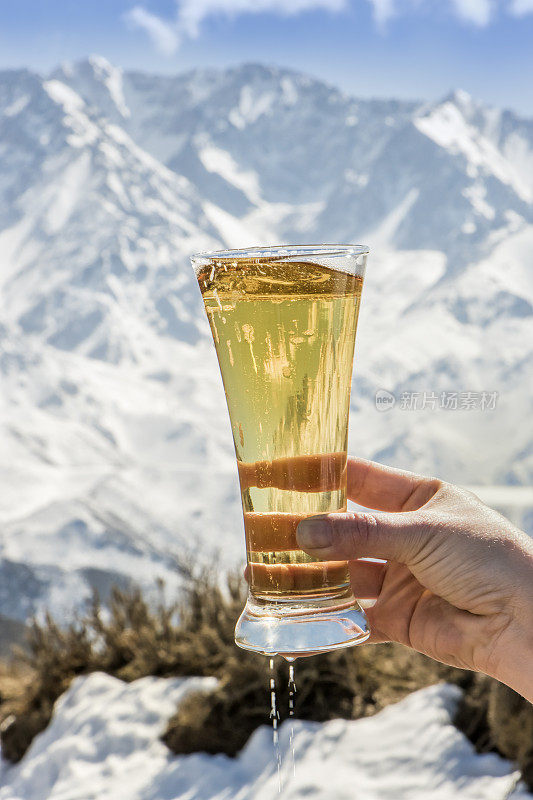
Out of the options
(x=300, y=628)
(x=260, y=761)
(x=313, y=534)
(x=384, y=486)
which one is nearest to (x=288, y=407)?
(x=313, y=534)

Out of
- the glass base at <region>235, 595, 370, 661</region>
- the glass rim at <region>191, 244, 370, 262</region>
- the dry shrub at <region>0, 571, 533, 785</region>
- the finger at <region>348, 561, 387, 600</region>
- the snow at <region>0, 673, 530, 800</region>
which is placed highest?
the glass rim at <region>191, 244, 370, 262</region>

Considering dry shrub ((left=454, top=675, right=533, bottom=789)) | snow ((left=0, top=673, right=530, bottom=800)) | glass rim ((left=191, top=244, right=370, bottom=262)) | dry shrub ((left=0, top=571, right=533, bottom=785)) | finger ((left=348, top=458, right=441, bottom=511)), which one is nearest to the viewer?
glass rim ((left=191, top=244, right=370, bottom=262))

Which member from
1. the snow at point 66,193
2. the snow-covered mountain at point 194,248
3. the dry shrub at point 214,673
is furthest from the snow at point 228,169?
the dry shrub at point 214,673

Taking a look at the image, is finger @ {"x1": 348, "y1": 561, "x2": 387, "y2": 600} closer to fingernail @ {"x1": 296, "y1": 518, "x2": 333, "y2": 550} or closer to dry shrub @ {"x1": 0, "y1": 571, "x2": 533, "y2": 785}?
fingernail @ {"x1": 296, "y1": 518, "x2": 333, "y2": 550}

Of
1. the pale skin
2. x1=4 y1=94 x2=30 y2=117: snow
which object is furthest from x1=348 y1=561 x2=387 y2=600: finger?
x1=4 y1=94 x2=30 y2=117: snow

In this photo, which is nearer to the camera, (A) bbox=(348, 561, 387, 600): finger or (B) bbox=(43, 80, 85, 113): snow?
(A) bbox=(348, 561, 387, 600): finger

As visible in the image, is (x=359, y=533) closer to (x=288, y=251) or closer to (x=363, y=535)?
(x=363, y=535)
